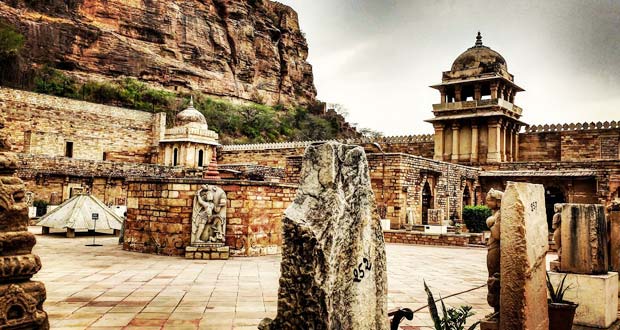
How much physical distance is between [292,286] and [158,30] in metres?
48.1

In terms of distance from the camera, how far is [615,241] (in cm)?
595

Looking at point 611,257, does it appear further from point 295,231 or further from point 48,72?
point 48,72

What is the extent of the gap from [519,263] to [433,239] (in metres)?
11.2

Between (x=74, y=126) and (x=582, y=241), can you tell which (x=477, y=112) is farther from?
(x=74, y=126)

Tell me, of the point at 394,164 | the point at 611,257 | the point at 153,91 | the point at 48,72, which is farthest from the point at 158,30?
the point at 611,257

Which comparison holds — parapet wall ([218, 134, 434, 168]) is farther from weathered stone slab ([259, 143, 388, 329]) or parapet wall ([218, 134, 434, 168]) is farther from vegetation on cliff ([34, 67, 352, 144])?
weathered stone slab ([259, 143, 388, 329])

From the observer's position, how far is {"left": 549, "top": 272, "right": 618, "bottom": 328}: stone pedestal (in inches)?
191

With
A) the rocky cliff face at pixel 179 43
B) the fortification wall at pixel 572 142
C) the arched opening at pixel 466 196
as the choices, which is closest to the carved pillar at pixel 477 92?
the fortification wall at pixel 572 142

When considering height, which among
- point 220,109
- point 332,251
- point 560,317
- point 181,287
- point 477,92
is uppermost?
point 220,109

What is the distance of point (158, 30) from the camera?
1832 inches

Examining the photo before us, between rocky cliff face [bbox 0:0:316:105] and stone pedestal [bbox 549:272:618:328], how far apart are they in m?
Answer: 40.3

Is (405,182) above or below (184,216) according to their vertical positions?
above

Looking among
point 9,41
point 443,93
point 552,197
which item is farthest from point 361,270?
point 9,41

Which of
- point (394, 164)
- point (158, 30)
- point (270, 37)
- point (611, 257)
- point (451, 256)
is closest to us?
point (611, 257)
